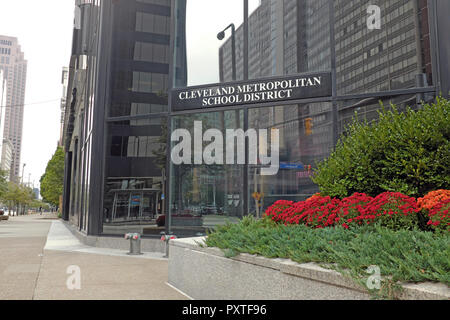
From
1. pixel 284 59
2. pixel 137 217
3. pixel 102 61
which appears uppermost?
pixel 102 61

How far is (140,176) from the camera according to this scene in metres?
13.3

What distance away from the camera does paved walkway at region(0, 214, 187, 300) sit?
20.6ft

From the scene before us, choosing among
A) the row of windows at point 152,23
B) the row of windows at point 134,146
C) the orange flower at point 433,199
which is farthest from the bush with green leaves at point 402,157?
the row of windows at point 152,23

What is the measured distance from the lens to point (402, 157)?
6.19m

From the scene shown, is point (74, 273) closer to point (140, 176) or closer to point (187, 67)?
point (140, 176)

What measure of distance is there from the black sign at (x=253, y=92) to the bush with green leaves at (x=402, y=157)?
4.15m

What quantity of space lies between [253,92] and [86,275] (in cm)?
699

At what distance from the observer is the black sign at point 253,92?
10977mm

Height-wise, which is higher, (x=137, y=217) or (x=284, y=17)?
(x=284, y=17)

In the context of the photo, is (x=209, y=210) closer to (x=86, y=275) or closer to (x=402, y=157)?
(x=86, y=275)
